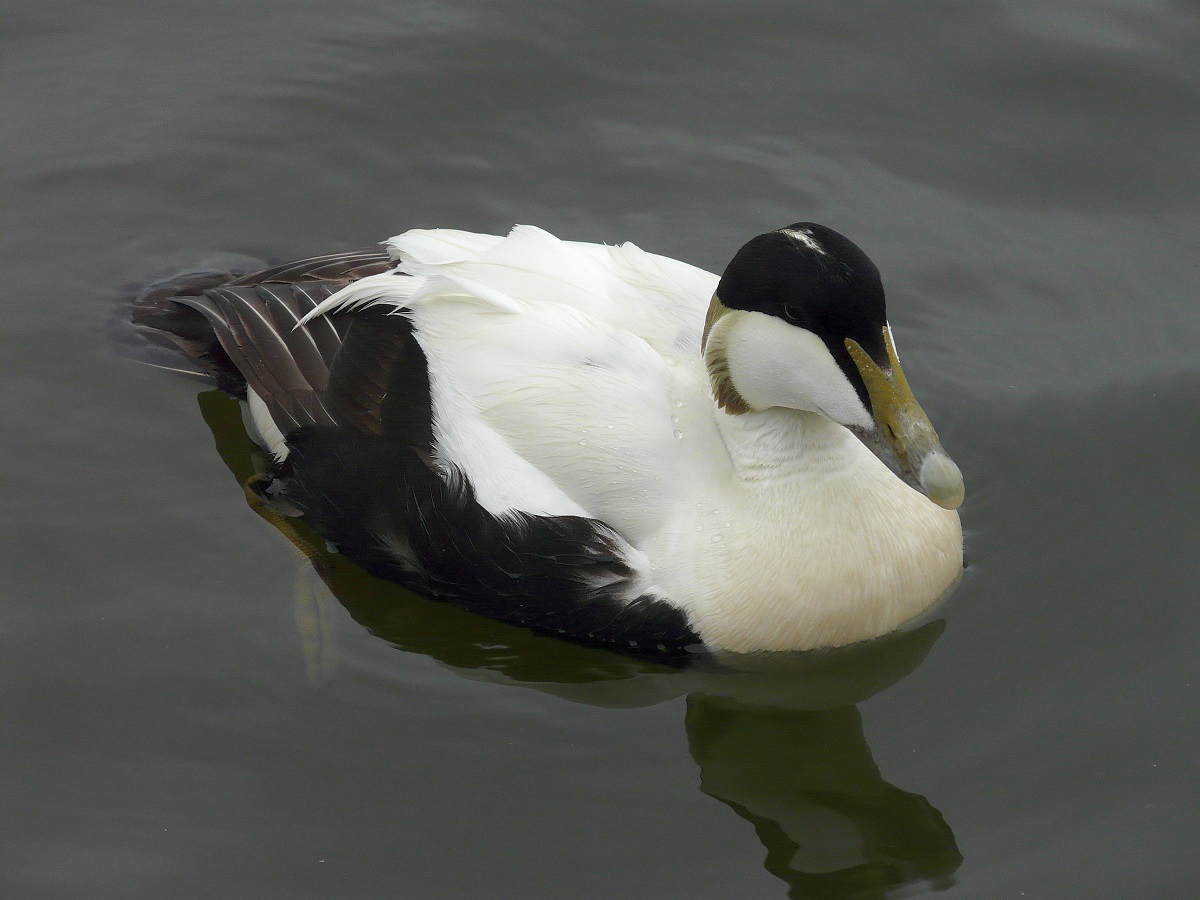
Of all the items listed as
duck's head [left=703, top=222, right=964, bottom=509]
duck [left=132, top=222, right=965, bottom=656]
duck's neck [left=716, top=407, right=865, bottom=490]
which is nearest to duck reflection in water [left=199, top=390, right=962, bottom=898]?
duck [left=132, top=222, right=965, bottom=656]

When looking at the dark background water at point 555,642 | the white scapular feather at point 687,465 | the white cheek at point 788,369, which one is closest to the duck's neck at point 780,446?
the white scapular feather at point 687,465

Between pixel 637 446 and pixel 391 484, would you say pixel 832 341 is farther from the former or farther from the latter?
pixel 391 484

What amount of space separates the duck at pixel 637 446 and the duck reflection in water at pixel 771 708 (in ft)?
0.39

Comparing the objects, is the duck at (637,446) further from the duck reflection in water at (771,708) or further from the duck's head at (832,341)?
the duck reflection in water at (771,708)

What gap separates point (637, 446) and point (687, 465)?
0.63 feet

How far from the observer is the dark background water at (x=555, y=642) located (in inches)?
171

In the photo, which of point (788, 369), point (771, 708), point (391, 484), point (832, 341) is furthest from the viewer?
point (391, 484)

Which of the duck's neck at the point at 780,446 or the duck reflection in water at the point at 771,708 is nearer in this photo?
the duck reflection in water at the point at 771,708

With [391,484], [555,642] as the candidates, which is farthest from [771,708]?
[391,484]

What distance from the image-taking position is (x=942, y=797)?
4.44 meters

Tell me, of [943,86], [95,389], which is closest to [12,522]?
[95,389]

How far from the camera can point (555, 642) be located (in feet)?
16.1

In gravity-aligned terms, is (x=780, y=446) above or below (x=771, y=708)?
above

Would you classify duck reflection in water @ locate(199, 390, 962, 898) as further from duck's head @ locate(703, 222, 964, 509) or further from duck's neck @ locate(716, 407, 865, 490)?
duck's head @ locate(703, 222, 964, 509)
